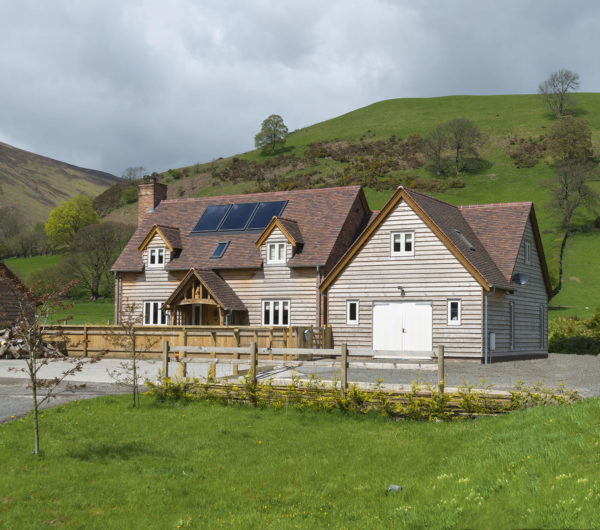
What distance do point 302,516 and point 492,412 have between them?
7347 mm

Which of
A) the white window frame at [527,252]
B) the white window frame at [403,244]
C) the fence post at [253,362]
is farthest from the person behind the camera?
the white window frame at [527,252]

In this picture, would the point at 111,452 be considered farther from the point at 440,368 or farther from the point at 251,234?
the point at 251,234

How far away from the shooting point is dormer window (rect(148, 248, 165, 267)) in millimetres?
40469

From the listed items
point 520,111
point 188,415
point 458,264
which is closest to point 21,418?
point 188,415

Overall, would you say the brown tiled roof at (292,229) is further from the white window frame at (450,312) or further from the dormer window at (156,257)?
the white window frame at (450,312)

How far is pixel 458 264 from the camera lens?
3194cm

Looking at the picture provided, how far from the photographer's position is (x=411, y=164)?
372 ft

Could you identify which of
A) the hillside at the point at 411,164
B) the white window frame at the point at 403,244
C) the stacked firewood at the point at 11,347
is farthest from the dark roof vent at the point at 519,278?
the hillside at the point at 411,164

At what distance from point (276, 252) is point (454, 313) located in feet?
34.7

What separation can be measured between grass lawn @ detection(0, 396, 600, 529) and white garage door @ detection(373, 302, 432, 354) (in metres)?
17.4

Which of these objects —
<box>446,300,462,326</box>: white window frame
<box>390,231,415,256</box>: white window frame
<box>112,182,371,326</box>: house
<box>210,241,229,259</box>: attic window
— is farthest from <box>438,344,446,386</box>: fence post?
<box>210,241,229,259</box>: attic window

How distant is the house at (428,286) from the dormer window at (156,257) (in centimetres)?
1076

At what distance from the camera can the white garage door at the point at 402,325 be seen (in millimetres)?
32562

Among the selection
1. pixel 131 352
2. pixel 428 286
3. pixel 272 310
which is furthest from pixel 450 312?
pixel 131 352
